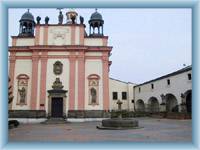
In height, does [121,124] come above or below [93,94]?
below

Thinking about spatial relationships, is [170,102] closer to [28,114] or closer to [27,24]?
[28,114]

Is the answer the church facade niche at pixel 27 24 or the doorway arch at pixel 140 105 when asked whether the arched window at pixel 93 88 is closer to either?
the church facade niche at pixel 27 24

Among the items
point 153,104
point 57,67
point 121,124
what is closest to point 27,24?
point 57,67

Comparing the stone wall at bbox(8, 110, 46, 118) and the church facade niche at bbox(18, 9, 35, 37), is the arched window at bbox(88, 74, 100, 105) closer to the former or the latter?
the stone wall at bbox(8, 110, 46, 118)

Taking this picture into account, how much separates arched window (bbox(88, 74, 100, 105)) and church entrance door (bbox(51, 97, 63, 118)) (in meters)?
3.10

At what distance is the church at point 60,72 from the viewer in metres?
26.7

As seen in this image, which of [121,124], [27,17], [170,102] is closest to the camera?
[121,124]

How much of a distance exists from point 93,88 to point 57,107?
421 centimetres

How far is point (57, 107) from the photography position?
26.7 m

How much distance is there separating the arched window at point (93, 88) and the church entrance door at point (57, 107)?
10.2 feet

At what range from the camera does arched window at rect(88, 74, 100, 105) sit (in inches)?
1065

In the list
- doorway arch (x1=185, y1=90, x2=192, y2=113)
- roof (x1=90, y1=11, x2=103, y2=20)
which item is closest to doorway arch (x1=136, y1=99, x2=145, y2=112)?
doorway arch (x1=185, y1=90, x2=192, y2=113)

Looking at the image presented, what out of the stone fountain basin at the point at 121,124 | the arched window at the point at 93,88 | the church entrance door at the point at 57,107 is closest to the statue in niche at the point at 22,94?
the church entrance door at the point at 57,107

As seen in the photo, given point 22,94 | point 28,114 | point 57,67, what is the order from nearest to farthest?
point 28,114, point 22,94, point 57,67
